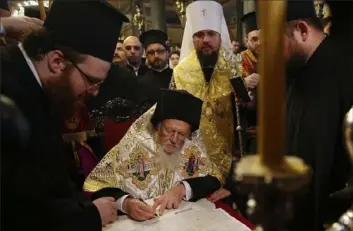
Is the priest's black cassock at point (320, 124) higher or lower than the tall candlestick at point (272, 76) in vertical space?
lower

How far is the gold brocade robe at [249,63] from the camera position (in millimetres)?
3650

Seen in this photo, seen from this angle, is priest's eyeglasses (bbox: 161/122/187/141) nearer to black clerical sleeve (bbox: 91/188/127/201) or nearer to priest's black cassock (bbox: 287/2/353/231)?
black clerical sleeve (bbox: 91/188/127/201)

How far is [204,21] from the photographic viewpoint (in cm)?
364

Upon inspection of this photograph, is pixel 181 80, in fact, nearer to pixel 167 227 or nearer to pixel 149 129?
pixel 149 129

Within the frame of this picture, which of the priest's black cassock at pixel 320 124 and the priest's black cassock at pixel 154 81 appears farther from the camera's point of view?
the priest's black cassock at pixel 154 81

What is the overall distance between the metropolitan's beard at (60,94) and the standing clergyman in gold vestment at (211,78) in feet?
6.55

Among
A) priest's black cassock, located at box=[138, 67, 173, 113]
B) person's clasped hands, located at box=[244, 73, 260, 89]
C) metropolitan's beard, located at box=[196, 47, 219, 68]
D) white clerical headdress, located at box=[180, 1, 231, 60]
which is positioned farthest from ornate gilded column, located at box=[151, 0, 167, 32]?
person's clasped hands, located at box=[244, 73, 260, 89]

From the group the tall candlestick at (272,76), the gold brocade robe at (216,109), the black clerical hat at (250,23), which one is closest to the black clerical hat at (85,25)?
the tall candlestick at (272,76)

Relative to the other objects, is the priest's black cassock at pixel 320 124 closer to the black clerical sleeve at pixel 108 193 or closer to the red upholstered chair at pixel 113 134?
the black clerical sleeve at pixel 108 193

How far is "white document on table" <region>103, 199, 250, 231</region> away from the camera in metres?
1.79

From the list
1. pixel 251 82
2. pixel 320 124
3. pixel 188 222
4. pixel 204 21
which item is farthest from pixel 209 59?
pixel 320 124

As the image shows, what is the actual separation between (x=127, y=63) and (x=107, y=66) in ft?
12.4

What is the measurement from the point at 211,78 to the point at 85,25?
6.87 feet

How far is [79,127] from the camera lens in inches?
110
